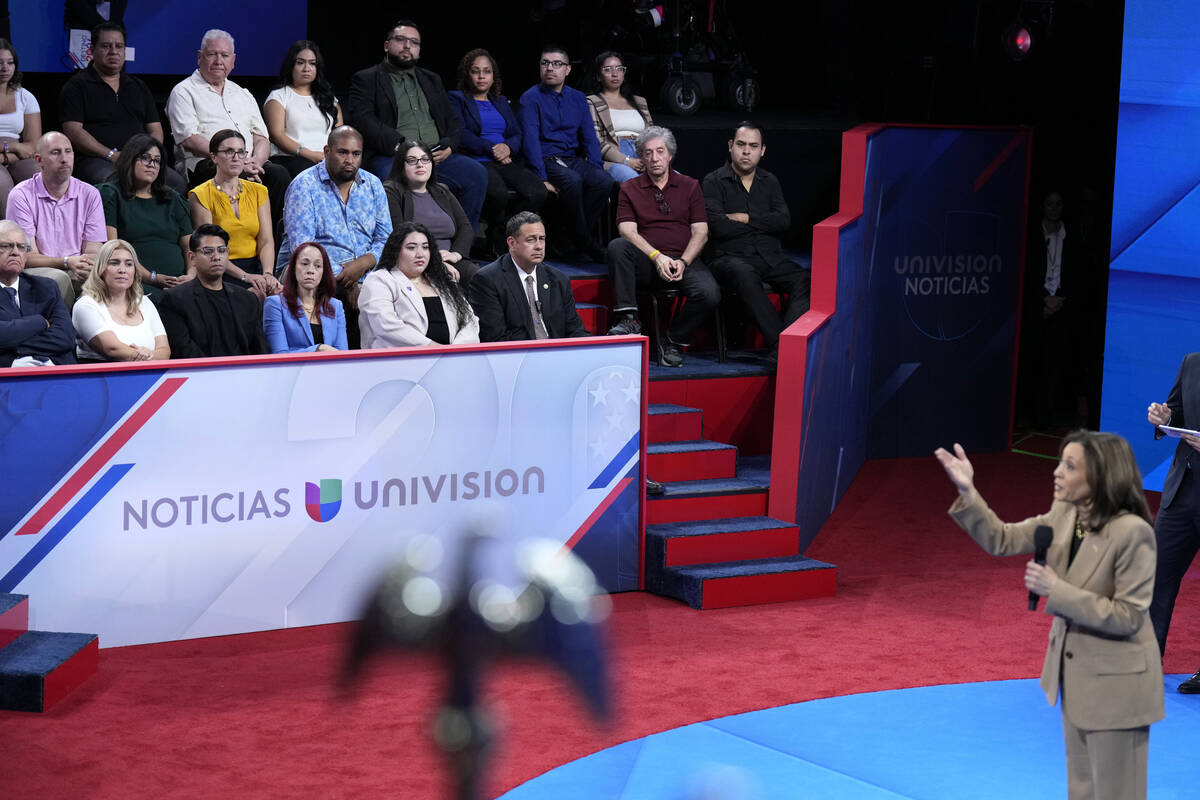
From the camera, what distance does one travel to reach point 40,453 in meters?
5.99

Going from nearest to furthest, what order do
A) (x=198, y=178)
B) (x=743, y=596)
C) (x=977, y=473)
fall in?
(x=743, y=596)
(x=198, y=178)
(x=977, y=473)

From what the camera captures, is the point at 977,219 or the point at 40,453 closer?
the point at 40,453

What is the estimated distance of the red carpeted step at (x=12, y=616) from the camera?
5.75 meters

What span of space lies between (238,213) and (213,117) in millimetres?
768

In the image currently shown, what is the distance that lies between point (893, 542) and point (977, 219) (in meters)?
2.95

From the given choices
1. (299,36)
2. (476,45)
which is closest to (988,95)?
(476,45)

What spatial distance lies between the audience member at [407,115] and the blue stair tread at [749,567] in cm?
289

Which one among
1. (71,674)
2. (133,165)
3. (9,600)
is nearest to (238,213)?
(133,165)

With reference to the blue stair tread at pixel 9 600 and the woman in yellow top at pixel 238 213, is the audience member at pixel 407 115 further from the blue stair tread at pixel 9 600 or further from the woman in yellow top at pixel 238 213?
the blue stair tread at pixel 9 600

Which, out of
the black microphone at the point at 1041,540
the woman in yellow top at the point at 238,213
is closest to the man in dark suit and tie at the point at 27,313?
the woman in yellow top at the point at 238,213

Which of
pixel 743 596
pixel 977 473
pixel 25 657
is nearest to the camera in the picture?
pixel 25 657

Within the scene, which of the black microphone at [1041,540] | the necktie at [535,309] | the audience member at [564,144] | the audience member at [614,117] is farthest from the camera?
the audience member at [614,117]

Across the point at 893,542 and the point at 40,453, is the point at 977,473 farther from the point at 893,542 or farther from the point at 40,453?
the point at 40,453

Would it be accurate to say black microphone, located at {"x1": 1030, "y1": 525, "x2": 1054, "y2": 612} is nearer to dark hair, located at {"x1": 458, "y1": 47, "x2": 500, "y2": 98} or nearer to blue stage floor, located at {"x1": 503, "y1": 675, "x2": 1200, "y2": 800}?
blue stage floor, located at {"x1": 503, "y1": 675, "x2": 1200, "y2": 800}
